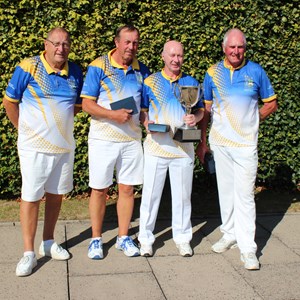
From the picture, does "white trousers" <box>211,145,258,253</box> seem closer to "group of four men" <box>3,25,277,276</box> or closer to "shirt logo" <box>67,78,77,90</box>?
"group of four men" <box>3,25,277,276</box>

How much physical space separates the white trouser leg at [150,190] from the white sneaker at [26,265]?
1016 mm

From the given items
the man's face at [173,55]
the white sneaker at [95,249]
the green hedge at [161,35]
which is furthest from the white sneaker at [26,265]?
the green hedge at [161,35]

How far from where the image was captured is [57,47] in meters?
4.27

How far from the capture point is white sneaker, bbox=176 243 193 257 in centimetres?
470

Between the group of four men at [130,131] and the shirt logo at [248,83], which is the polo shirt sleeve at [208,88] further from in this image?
the shirt logo at [248,83]

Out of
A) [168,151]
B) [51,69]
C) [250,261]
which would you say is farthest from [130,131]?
[250,261]

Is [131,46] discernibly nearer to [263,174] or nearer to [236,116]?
[236,116]

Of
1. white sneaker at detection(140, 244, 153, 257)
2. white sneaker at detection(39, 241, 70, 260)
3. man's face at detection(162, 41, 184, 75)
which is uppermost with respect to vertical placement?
man's face at detection(162, 41, 184, 75)

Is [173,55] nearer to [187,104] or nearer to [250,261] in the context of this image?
[187,104]

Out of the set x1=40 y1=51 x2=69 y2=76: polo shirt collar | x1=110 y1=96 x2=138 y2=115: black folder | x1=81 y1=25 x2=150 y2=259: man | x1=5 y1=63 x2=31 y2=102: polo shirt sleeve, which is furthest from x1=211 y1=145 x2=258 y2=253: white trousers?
x1=5 y1=63 x2=31 y2=102: polo shirt sleeve

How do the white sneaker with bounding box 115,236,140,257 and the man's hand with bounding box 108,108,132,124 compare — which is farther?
the white sneaker with bounding box 115,236,140,257

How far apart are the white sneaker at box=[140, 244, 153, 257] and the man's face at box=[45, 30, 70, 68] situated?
1819 millimetres

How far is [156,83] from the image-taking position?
14.9 feet

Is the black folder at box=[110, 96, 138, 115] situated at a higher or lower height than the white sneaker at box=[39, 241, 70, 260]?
higher
